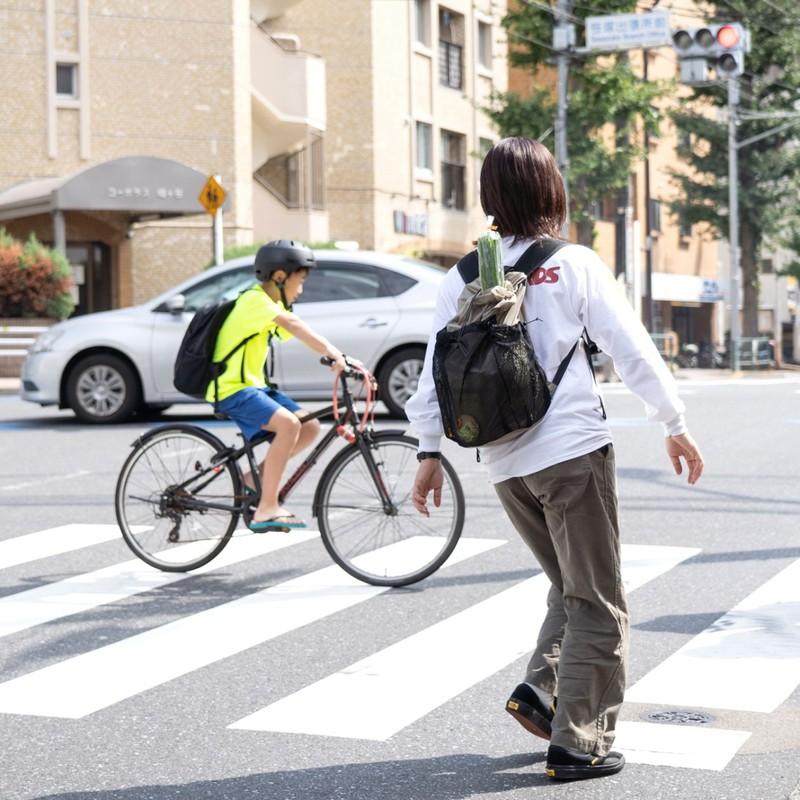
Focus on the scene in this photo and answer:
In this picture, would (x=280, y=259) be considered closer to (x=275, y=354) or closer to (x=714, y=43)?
(x=275, y=354)

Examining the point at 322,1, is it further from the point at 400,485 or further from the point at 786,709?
the point at 786,709

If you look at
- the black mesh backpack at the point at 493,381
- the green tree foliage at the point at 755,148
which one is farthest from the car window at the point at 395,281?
the green tree foliage at the point at 755,148

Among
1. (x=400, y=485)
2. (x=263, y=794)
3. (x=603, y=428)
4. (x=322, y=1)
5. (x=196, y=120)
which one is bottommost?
(x=263, y=794)

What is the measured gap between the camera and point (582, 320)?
4.14 metres

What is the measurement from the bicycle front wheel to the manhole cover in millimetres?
2379

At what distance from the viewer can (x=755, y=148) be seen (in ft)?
143

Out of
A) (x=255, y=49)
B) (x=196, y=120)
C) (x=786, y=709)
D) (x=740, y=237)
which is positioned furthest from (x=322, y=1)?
(x=786, y=709)

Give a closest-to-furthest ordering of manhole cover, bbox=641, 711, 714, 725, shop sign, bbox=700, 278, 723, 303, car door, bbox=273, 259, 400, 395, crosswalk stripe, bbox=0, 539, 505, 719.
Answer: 1. manhole cover, bbox=641, 711, 714, 725
2. crosswalk stripe, bbox=0, 539, 505, 719
3. car door, bbox=273, 259, 400, 395
4. shop sign, bbox=700, 278, 723, 303

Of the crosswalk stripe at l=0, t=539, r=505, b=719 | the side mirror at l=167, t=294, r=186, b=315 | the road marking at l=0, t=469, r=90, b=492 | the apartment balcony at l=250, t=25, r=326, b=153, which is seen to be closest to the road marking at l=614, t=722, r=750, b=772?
the crosswalk stripe at l=0, t=539, r=505, b=719

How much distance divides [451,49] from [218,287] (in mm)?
27158

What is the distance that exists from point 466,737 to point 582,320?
4.46 ft

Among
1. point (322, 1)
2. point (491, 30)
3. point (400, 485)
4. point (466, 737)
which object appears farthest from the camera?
point (491, 30)

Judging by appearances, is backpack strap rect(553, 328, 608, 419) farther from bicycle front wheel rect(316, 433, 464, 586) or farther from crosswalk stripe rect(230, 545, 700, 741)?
bicycle front wheel rect(316, 433, 464, 586)

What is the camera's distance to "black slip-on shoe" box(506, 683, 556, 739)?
4277mm
